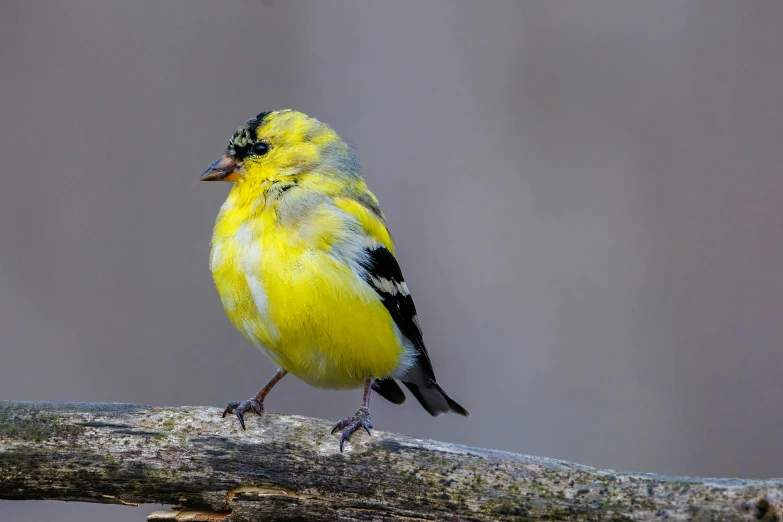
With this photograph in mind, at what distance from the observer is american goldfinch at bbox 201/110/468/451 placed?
2.73 metres

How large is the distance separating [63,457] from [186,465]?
38 cm

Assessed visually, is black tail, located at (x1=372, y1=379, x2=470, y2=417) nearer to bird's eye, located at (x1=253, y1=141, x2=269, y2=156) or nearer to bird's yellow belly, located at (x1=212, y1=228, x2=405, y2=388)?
bird's yellow belly, located at (x1=212, y1=228, x2=405, y2=388)

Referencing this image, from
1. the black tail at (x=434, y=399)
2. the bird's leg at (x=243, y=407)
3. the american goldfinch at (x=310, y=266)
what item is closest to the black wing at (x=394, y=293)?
the american goldfinch at (x=310, y=266)

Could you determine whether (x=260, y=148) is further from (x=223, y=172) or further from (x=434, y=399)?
(x=434, y=399)

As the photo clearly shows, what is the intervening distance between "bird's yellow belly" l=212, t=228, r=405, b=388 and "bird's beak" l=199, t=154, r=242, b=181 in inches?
15.1

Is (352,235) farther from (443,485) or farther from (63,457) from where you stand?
(63,457)

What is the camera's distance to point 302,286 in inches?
107

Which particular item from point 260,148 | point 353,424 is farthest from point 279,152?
point 353,424

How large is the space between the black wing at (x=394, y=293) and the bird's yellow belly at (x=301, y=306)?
8 cm

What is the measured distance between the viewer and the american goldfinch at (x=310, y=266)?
2.73 meters

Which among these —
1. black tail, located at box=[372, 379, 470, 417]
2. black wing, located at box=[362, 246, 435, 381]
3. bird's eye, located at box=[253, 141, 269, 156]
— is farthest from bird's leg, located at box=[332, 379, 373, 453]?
bird's eye, located at box=[253, 141, 269, 156]

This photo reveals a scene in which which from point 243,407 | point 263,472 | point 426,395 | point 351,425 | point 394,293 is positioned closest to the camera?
point 263,472

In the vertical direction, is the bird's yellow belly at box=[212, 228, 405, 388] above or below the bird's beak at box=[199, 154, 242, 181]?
below

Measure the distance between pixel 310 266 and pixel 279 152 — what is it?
2.26 feet
